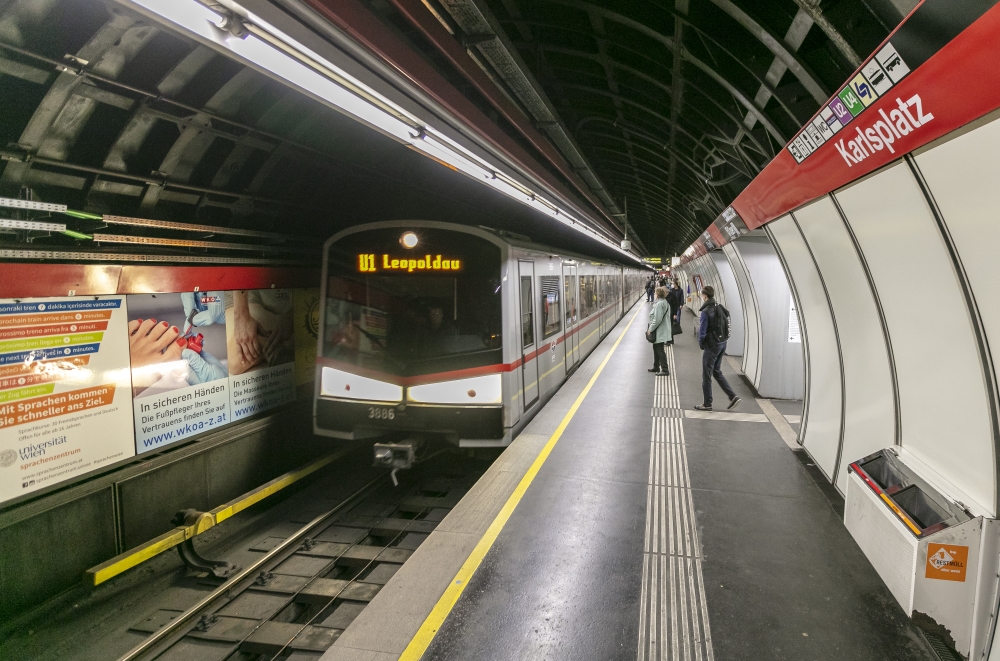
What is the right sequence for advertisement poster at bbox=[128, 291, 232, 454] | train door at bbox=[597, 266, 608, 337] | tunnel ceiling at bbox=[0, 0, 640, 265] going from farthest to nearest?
train door at bbox=[597, 266, 608, 337] < advertisement poster at bbox=[128, 291, 232, 454] < tunnel ceiling at bbox=[0, 0, 640, 265]

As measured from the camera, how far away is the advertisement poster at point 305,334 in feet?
22.9

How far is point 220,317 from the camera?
572cm

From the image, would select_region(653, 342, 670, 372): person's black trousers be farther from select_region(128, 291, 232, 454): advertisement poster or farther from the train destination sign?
select_region(128, 291, 232, 454): advertisement poster

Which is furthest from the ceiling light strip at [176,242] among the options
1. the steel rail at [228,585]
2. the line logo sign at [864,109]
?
the line logo sign at [864,109]

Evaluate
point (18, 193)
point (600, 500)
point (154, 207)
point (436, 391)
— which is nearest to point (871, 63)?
point (600, 500)

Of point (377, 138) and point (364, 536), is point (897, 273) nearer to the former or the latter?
point (364, 536)

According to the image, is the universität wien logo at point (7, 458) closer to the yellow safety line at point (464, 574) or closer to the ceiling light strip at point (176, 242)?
the ceiling light strip at point (176, 242)

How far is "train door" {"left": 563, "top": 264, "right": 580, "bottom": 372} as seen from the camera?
28.9 feet

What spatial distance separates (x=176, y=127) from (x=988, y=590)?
639 centimetres

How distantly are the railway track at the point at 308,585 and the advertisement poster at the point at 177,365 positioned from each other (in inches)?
53.9

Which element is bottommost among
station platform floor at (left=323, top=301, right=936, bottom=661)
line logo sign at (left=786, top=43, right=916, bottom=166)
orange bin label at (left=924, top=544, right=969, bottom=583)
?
station platform floor at (left=323, top=301, right=936, bottom=661)

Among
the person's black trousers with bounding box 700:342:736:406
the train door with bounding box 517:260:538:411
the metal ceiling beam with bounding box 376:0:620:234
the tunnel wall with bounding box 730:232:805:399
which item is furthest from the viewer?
the tunnel wall with bounding box 730:232:805:399

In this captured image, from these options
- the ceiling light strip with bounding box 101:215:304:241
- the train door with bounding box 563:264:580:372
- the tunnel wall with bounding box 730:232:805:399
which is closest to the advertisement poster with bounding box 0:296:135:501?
the ceiling light strip with bounding box 101:215:304:241

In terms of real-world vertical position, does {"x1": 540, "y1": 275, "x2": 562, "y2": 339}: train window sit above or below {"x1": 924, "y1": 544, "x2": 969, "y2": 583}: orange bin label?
above
